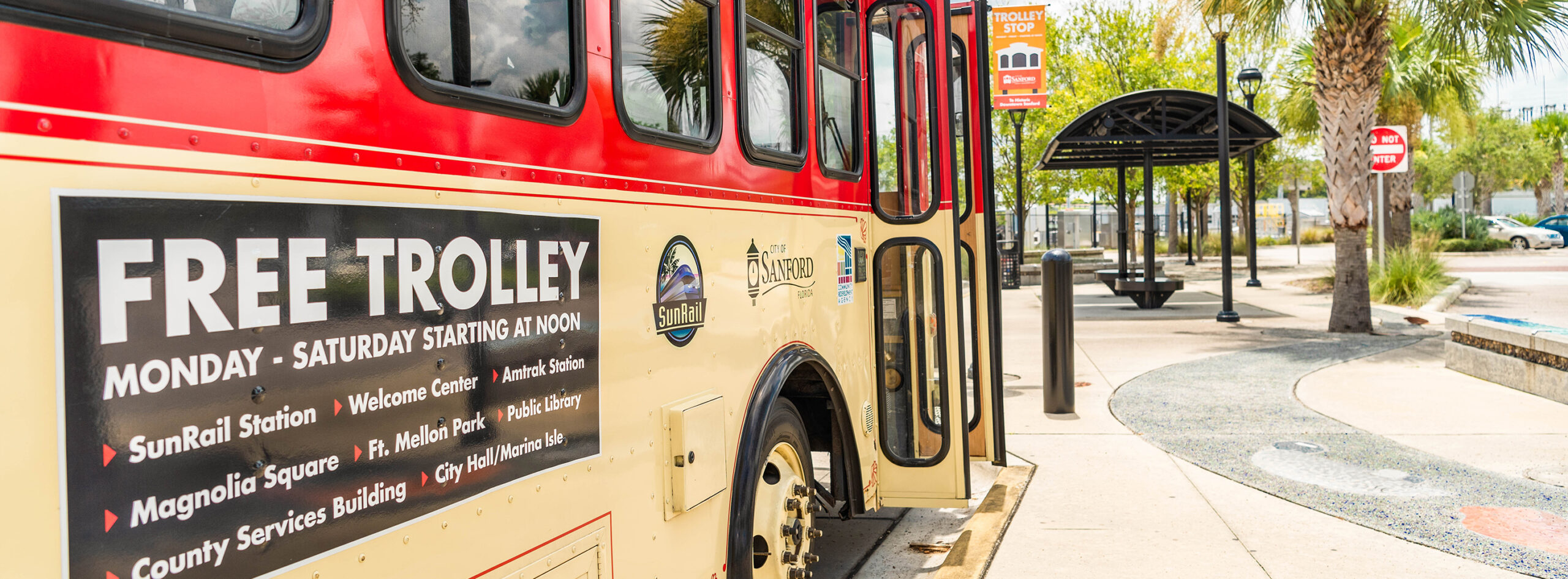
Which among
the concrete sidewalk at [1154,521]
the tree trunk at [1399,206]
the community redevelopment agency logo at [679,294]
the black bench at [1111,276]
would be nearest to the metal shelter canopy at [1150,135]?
the black bench at [1111,276]

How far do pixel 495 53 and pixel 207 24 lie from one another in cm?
71

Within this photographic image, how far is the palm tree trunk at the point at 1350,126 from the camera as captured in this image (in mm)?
12320

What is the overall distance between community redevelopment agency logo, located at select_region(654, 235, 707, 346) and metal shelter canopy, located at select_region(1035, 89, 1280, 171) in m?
13.2

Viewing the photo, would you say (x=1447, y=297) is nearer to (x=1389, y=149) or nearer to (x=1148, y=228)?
(x=1389, y=149)

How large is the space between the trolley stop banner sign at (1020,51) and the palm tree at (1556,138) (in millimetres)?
46505

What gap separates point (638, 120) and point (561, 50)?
359mm

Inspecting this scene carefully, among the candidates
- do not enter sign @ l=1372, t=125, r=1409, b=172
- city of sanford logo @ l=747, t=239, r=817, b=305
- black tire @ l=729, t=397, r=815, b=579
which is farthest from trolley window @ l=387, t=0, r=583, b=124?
do not enter sign @ l=1372, t=125, r=1409, b=172

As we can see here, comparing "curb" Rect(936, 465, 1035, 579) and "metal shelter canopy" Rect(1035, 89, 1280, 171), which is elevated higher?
"metal shelter canopy" Rect(1035, 89, 1280, 171)

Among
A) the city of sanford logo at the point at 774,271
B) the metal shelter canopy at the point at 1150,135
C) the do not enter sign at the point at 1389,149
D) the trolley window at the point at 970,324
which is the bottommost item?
the trolley window at the point at 970,324

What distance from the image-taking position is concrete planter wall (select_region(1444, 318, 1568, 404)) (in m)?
7.92

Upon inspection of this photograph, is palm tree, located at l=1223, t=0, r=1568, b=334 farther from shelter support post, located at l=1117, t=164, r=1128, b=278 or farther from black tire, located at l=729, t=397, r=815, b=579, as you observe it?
black tire, located at l=729, t=397, r=815, b=579

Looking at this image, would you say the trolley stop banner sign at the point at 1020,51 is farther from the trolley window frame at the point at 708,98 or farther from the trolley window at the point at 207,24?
the trolley window at the point at 207,24

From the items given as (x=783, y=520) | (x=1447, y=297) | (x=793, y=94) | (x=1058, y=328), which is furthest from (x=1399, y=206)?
(x=783, y=520)

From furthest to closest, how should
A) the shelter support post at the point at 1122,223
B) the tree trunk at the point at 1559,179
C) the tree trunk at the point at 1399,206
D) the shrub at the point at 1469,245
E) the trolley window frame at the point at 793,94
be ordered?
the tree trunk at the point at 1559,179 → the shrub at the point at 1469,245 → the tree trunk at the point at 1399,206 → the shelter support post at the point at 1122,223 → the trolley window frame at the point at 793,94
